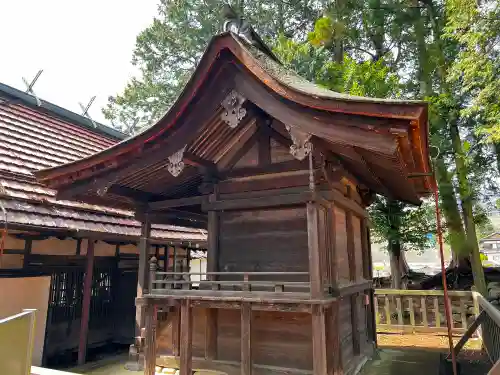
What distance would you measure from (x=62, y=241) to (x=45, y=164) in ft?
6.38

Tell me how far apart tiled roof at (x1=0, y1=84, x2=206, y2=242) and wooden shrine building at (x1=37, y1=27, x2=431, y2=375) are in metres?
1.32

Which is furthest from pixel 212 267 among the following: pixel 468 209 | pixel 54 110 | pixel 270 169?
pixel 468 209

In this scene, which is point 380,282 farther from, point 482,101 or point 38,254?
point 38,254

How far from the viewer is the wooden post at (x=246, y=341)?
462cm

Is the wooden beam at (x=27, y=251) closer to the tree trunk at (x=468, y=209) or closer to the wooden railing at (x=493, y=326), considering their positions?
the wooden railing at (x=493, y=326)

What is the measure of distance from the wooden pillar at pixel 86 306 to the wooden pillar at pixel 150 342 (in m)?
2.73

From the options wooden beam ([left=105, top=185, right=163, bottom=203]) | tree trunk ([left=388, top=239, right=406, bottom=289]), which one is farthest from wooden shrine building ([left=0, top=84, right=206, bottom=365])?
tree trunk ([left=388, top=239, right=406, bottom=289])

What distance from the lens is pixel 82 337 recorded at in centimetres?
723

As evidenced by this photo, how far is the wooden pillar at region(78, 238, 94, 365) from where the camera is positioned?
7.16 metres

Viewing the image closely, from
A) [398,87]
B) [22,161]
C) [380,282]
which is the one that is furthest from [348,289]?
[380,282]

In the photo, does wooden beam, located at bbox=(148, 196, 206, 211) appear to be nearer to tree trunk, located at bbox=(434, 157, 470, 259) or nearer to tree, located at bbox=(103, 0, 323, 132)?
tree trunk, located at bbox=(434, 157, 470, 259)

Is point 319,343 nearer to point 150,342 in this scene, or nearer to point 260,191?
point 260,191

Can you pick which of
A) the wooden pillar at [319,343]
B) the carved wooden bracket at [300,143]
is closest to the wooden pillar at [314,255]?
the wooden pillar at [319,343]

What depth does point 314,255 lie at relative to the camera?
15.2ft
